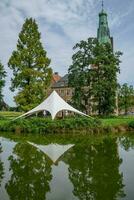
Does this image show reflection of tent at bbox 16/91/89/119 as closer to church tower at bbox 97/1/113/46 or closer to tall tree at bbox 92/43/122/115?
tall tree at bbox 92/43/122/115

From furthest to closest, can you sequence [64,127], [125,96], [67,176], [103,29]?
[125,96]
[103,29]
[64,127]
[67,176]

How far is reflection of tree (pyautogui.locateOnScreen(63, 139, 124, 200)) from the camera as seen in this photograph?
8172mm

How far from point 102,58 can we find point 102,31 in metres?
22.9

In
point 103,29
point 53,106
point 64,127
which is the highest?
point 103,29

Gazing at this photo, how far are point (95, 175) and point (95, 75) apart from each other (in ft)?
116

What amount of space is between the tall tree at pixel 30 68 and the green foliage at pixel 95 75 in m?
7.30

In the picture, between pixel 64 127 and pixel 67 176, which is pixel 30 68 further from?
pixel 67 176

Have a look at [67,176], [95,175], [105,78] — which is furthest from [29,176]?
[105,78]

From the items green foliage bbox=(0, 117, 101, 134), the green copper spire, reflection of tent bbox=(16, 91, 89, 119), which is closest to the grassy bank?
green foliage bbox=(0, 117, 101, 134)

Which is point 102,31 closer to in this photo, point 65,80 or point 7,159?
point 65,80

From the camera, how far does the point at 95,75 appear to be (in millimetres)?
45250

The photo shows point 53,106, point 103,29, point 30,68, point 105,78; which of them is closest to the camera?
point 53,106

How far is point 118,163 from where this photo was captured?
12.5 m

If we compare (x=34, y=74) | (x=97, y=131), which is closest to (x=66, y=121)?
(x=97, y=131)
